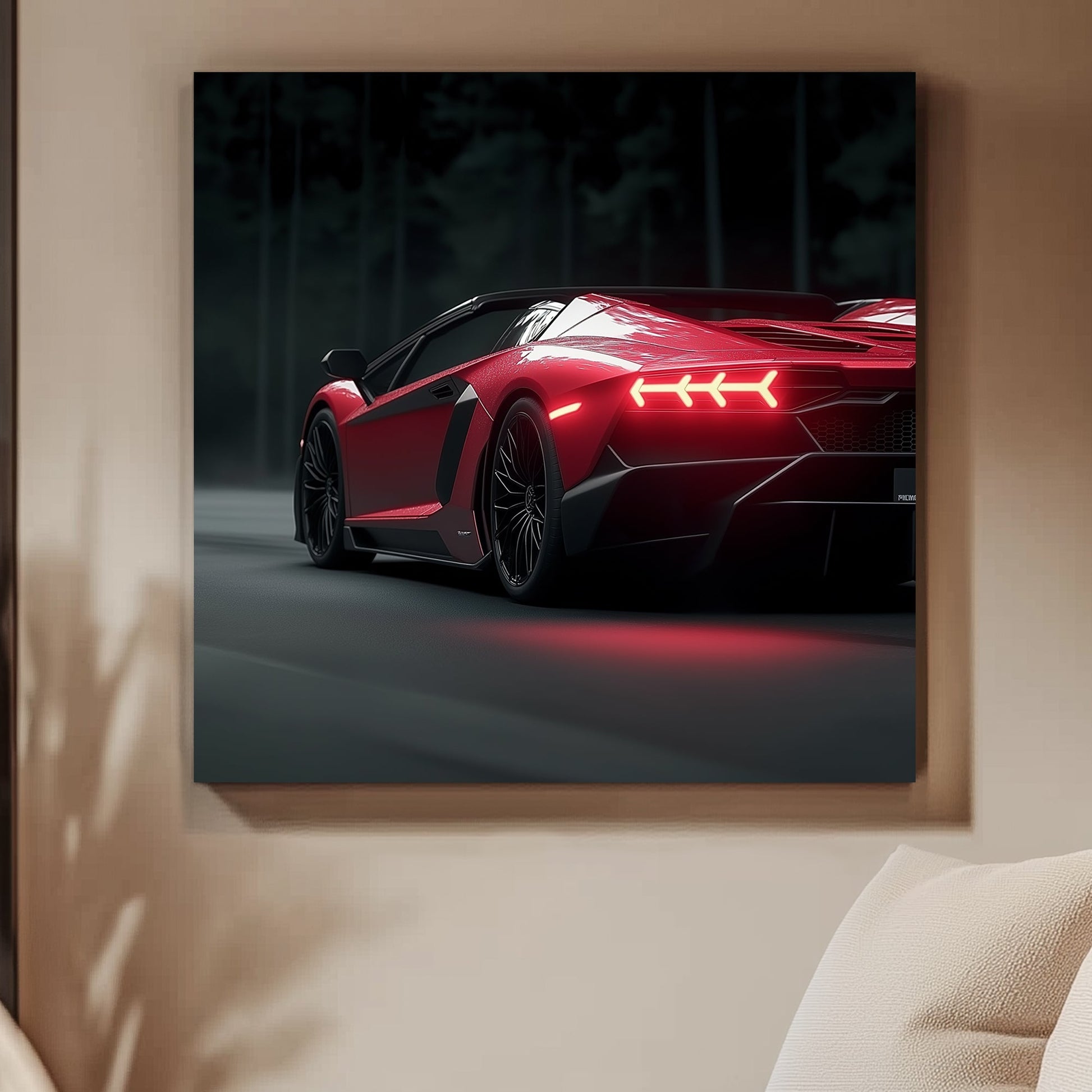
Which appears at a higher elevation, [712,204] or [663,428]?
[712,204]

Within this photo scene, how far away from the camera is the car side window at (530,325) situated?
5.83 feet

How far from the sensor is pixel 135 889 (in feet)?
5.80

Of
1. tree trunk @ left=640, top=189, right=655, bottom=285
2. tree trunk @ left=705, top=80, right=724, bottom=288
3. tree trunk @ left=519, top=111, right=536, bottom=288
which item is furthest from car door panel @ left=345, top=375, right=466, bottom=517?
tree trunk @ left=705, top=80, right=724, bottom=288

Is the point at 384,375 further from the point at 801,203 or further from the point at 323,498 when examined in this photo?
the point at 801,203

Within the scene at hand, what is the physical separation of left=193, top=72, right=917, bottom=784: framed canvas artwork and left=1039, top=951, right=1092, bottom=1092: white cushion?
74cm

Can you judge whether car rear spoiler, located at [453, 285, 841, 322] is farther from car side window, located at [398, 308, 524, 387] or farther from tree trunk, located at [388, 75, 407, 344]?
tree trunk, located at [388, 75, 407, 344]

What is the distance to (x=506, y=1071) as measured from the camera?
5.72ft

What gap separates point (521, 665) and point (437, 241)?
768mm

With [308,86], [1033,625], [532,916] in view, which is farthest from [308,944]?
[308,86]

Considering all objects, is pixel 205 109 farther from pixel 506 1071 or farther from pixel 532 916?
pixel 506 1071

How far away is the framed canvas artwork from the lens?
67.9 inches

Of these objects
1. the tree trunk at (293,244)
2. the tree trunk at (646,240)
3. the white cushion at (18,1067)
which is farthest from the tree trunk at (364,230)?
the white cushion at (18,1067)

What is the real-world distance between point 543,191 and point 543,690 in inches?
34.7

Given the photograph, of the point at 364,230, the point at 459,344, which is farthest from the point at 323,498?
the point at 364,230
